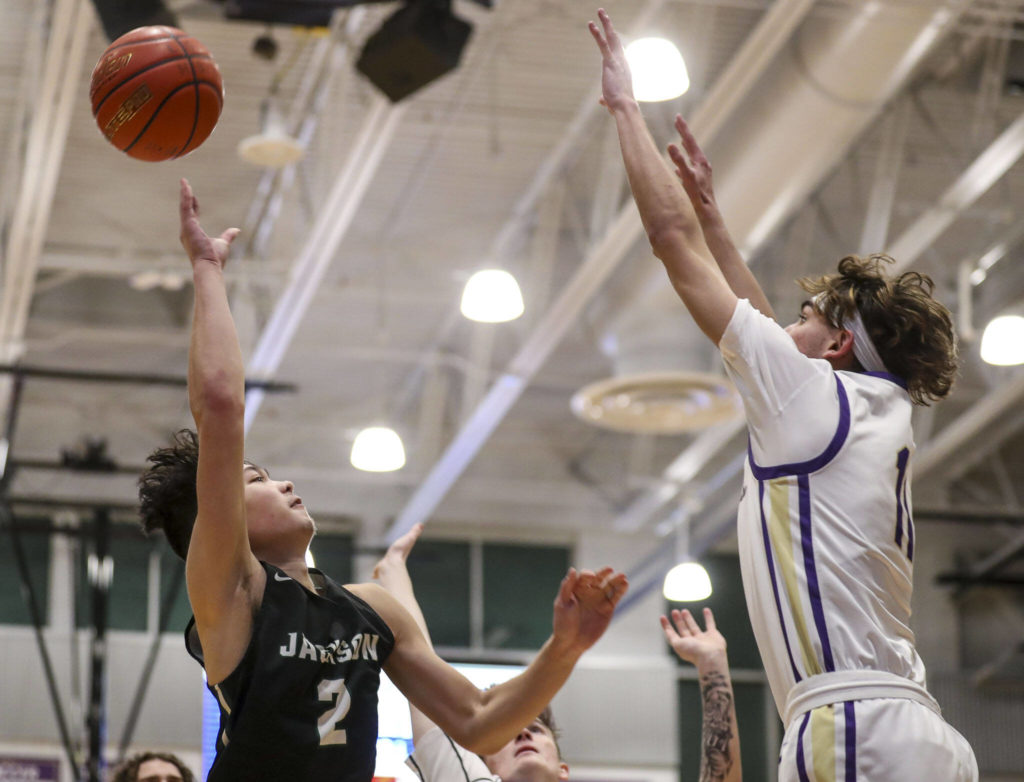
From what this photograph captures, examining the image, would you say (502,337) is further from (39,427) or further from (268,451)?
(39,427)

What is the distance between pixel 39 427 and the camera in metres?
16.9

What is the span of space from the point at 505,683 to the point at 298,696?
0.55m

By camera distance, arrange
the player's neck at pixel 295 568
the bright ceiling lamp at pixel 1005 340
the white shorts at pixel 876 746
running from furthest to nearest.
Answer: the bright ceiling lamp at pixel 1005 340, the player's neck at pixel 295 568, the white shorts at pixel 876 746

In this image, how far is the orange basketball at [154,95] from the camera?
191 inches

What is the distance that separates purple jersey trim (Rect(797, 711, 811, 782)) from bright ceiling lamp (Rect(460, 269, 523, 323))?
679 centimetres

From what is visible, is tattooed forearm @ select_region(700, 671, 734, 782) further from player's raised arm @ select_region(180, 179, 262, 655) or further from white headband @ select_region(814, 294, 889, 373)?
player's raised arm @ select_region(180, 179, 262, 655)

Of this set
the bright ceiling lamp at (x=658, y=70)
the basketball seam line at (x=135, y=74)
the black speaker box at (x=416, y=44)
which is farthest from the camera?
the black speaker box at (x=416, y=44)

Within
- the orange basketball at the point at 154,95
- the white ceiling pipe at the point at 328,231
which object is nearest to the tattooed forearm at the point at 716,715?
the orange basketball at the point at 154,95

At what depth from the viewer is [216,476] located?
3062mm

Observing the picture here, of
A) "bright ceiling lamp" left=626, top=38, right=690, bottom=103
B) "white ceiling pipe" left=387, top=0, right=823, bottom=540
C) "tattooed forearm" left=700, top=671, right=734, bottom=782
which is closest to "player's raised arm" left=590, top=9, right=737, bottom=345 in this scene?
"tattooed forearm" left=700, top=671, right=734, bottom=782

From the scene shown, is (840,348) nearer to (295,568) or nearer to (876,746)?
(876,746)

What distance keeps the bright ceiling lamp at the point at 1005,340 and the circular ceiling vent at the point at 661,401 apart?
1.83 meters

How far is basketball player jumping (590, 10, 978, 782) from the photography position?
10.0 feet

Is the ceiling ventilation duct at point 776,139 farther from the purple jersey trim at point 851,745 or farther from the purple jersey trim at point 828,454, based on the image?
the purple jersey trim at point 851,745
